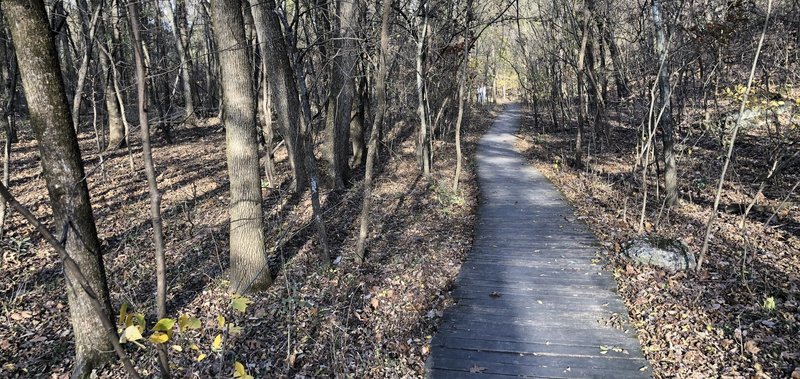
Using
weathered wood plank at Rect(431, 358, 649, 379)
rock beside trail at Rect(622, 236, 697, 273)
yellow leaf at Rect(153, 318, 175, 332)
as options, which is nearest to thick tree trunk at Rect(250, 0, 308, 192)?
weathered wood plank at Rect(431, 358, 649, 379)

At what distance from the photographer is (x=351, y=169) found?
48.2ft

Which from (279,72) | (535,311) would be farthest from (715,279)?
(279,72)

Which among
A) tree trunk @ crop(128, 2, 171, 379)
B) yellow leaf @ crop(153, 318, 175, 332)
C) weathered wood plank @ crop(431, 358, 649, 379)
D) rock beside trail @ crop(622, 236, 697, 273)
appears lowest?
weathered wood plank @ crop(431, 358, 649, 379)

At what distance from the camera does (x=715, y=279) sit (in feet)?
22.7

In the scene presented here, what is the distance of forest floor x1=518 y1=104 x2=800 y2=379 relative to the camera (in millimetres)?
5195

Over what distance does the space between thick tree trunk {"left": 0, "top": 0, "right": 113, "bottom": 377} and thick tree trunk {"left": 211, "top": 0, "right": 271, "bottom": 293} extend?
1.76 m

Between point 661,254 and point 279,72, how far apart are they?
26.1 feet

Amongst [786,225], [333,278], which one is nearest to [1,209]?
[333,278]

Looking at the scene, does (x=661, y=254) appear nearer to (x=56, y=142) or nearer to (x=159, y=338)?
(x=159, y=338)

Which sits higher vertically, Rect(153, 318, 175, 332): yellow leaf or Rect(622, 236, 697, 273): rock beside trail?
Rect(153, 318, 175, 332): yellow leaf

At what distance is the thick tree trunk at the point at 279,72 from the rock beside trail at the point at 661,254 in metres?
5.99

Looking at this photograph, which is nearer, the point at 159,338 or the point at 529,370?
the point at 159,338

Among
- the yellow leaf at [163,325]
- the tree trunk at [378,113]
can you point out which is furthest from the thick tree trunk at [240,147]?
the yellow leaf at [163,325]

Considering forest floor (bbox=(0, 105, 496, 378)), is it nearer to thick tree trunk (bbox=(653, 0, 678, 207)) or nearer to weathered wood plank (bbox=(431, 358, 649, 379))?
weathered wood plank (bbox=(431, 358, 649, 379))
